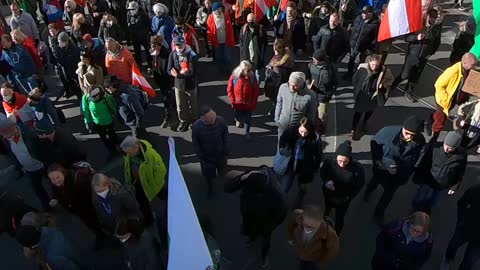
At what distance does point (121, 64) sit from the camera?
7.53 m

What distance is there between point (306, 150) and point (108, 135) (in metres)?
3.33

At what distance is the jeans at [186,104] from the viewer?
307 inches

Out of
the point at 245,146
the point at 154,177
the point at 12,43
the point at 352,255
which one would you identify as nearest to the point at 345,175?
the point at 352,255

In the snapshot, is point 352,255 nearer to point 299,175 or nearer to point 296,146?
point 299,175

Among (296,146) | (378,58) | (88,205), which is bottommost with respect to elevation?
(88,205)

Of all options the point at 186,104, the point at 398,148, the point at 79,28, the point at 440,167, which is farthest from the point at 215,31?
the point at 440,167

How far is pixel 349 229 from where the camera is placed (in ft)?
21.0

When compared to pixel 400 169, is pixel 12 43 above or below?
above

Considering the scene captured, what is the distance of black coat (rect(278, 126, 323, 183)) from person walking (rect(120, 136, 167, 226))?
161cm

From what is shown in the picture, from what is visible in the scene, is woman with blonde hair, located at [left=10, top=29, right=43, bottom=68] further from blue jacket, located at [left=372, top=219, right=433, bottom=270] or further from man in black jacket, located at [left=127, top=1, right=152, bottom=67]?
blue jacket, located at [left=372, top=219, right=433, bottom=270]

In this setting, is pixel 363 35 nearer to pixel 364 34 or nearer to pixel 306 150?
pixel 364 34

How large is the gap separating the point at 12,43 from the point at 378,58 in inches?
236

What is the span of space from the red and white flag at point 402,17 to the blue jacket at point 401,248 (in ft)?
12.7

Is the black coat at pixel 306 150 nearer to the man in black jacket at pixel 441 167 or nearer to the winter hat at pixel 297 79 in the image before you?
the winter hat at pixel 297 79
